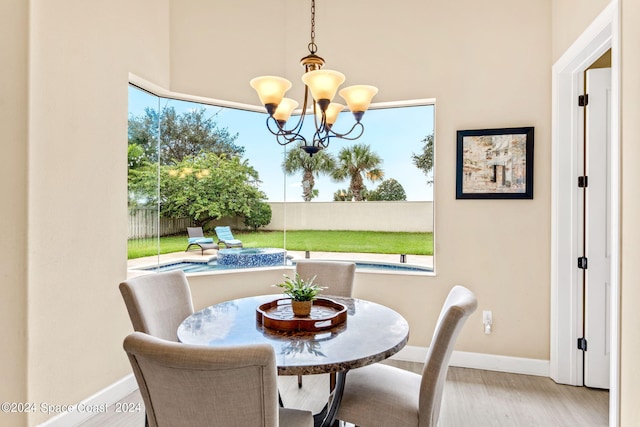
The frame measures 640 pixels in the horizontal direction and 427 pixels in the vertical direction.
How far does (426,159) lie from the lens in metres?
3.53

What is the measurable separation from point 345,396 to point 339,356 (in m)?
0.45

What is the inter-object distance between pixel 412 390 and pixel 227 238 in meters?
2.57

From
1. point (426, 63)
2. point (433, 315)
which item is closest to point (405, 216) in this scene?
point (433, 315)

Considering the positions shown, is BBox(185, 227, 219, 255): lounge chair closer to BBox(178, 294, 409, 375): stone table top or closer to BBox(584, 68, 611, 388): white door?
BBox(178, 294, 409, 375): stone table top

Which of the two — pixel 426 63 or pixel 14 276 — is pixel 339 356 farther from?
pixel 426 63

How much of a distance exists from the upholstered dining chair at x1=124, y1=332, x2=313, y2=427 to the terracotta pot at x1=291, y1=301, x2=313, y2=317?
0.76 meters

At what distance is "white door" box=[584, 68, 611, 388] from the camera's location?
278cm

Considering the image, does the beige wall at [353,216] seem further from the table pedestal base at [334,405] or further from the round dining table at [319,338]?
the table pedestal base at [334,405]

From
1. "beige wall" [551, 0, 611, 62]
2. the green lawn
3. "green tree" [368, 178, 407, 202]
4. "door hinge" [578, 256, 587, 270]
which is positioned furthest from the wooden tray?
"beige wall" [551, 0, 611, 62]

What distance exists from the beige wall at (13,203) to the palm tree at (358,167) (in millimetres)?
2596

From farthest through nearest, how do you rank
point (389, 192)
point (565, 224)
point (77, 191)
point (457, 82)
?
point (389, 192), point (457, 82), point (565, 224), point (77, 191)

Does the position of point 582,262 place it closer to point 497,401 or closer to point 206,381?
point 497,401

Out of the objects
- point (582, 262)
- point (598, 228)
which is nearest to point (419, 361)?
point (582, 262)

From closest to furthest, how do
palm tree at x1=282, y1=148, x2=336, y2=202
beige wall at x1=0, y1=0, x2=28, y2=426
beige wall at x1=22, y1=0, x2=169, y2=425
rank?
beige wall at x1=0, y1=0, x2=28, y2=426 < beige wall at x1=22, y1=0, x2=169, y2=425 < palm tree at x1=282, y1=148, x2=336, y2=202
